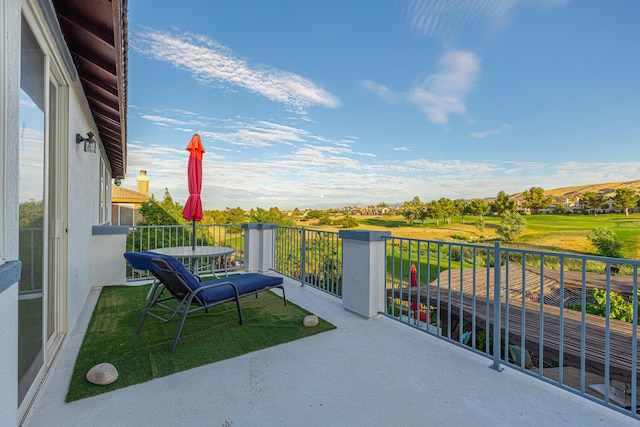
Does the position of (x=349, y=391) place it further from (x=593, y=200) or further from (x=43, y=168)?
(x=593, y=200)

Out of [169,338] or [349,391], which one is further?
[169,338]

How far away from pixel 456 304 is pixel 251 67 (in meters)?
11.9

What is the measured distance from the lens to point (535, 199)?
32.0 meters

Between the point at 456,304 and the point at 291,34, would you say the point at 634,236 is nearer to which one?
the point at 456,304

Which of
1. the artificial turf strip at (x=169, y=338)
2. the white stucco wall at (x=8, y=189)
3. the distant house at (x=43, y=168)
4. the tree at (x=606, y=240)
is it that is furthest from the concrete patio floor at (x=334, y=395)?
the tree at (x=606, y=240)

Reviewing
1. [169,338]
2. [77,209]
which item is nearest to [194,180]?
[77,209]

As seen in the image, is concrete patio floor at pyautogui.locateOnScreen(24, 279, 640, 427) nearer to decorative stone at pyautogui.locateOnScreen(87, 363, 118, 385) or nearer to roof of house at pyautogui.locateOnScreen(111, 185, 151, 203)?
decorative stone at pyautogui.locateOnScreen(87, 363, 118, 385)

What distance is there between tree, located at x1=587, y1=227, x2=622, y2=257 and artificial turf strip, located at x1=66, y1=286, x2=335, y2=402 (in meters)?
32.8

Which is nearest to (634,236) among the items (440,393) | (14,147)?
(440,393)

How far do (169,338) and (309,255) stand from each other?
3.03m

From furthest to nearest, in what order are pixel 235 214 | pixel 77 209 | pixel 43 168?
pixel 235 214
pixel 77 209
pixel 43 168

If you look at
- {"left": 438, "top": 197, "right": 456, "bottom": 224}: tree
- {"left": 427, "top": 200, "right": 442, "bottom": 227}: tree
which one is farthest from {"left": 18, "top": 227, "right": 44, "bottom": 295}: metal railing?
{"left": 438, "top": 197, "right": 456, "bottom": 224}: tree

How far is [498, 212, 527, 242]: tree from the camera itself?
106 feet

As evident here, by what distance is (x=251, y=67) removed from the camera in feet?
41.6
